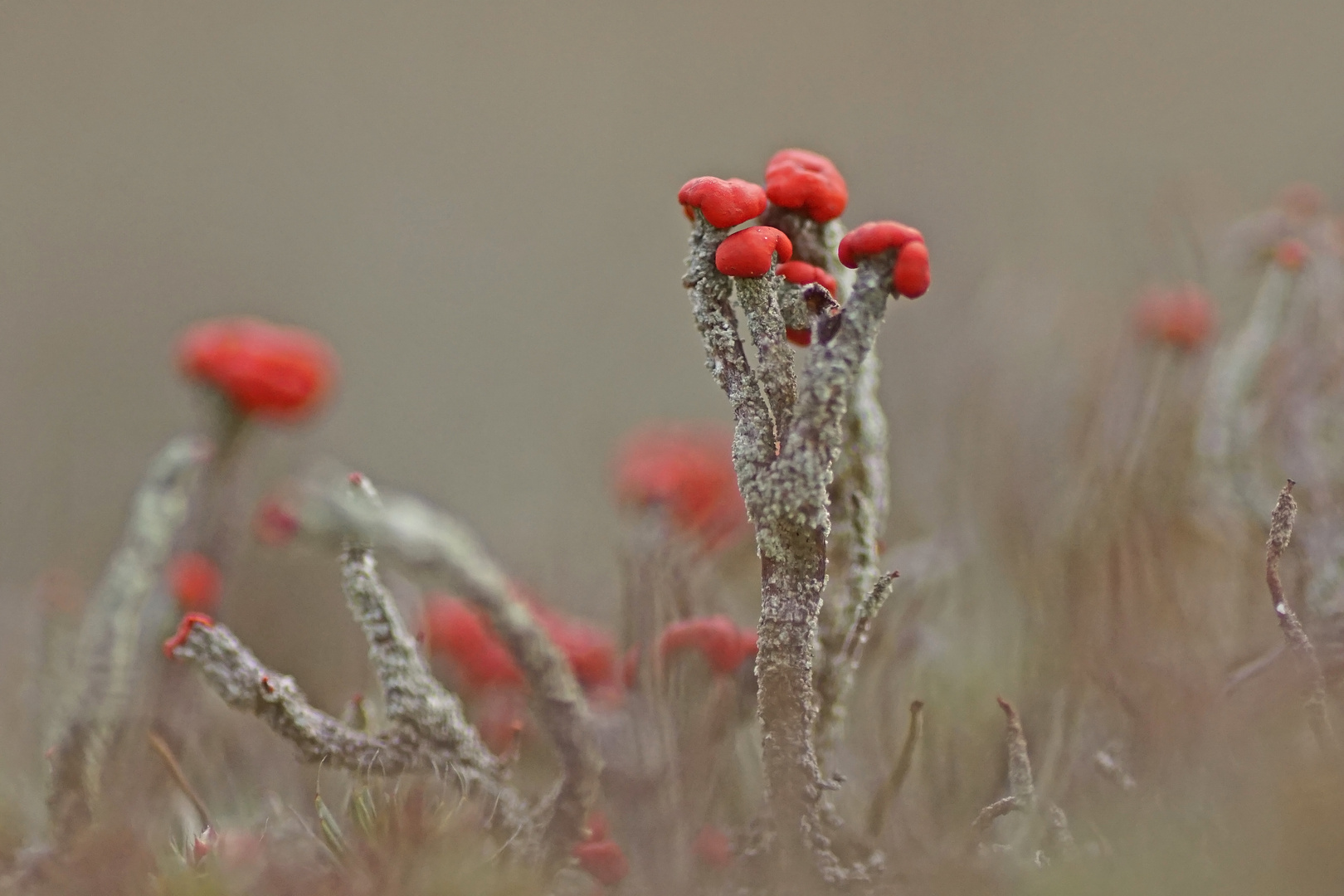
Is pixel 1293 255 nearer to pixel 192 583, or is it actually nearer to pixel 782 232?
pixel 782 232

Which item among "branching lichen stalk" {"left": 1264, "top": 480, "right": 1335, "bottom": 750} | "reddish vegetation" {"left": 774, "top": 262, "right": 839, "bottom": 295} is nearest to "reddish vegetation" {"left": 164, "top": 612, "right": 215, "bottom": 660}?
"reddish vegetation" {"left": 774, "top": 262, "right": 839, "bottom": 295}

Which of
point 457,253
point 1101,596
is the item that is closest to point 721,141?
point 457,253

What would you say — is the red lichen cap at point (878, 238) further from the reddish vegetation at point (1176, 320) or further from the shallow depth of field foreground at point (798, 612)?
the reddish vegetation at point (1176, 320)

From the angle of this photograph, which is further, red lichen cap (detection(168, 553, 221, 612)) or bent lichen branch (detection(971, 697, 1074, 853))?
red lichen cap (detection(168, 553, 221, 612))

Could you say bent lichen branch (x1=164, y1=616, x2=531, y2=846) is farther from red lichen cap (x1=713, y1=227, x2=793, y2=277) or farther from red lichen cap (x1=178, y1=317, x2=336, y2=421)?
red lichen cap (x1=178, y1=317, x2=336, y2=421)

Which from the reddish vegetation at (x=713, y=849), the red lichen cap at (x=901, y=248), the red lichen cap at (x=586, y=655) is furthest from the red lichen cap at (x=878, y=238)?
the red lichen cap at (x=586, y=655)

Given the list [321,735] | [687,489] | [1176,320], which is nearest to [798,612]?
[321,735]

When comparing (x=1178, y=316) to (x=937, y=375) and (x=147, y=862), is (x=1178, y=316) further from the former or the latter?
(x=147, y=862)
